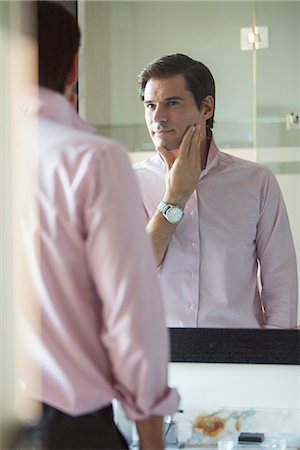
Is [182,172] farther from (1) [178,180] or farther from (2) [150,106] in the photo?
(2) [150,106]

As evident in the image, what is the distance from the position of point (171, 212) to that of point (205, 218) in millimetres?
64

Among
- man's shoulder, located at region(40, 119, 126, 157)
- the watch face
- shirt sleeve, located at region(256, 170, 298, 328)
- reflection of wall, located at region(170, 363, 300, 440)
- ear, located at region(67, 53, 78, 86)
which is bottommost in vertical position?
reflection of wall, located at region(170, 363, 300, 440)

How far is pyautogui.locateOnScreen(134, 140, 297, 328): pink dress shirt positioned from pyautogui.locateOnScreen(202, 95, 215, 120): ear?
0.04m

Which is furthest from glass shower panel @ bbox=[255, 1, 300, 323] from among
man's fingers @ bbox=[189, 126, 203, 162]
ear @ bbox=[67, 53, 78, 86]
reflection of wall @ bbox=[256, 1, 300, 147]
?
ear @ bbox=[67, 53, 78, 86]

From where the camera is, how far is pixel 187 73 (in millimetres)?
1416

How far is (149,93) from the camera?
141 centimetres

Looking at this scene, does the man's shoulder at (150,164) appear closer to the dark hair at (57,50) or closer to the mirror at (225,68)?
the mirror at (225,68)

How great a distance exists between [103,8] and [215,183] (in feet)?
1.11

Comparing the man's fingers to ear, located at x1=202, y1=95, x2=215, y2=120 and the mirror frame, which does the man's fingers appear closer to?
ear, located at x1=202, y1=95, x2=215, y2=120

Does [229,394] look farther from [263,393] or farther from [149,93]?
[149,93]

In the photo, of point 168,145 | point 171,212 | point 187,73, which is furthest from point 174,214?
point 187,73

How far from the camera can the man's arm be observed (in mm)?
1379

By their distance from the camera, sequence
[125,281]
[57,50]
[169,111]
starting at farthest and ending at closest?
[169,111] < [57,50] < [125,281]

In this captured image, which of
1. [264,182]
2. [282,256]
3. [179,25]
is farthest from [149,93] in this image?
[282,256]
